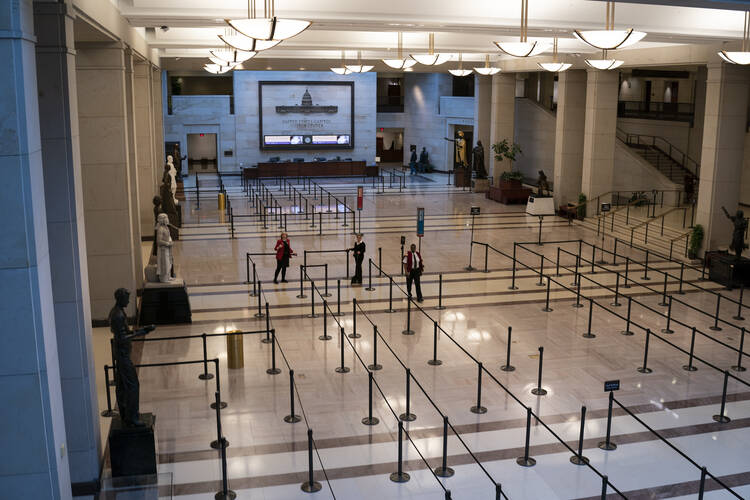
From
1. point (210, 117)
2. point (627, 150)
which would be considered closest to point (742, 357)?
point (627, 150)

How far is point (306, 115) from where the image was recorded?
45.4m

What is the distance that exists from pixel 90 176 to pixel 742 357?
40.6 feet

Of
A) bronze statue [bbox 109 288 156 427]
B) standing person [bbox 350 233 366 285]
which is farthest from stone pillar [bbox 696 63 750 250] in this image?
bronze statue [bbox 109 288 156 427]

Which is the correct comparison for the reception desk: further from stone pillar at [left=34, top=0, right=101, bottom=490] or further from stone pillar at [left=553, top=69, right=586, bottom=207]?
stone pillar at [left=34, top=0, right=101, bottom=490]

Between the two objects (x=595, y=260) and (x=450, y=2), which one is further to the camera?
(x=595, y=260)

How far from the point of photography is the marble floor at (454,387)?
9.23 meters

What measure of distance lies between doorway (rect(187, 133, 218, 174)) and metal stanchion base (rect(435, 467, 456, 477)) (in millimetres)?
41955

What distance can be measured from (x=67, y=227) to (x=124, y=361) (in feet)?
5.49

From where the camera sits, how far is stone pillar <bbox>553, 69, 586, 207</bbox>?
29734 millimetres

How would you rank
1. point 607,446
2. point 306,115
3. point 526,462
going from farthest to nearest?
1. point 306,115
2. point 607,446
3. point 526,462

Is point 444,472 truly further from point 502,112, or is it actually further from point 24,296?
point 502,112

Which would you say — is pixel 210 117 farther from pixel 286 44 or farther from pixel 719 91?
pixel 719 91

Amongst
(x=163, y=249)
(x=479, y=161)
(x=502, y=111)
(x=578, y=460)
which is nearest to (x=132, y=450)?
(x=578, y=460)

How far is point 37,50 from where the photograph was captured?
26.0 ft
